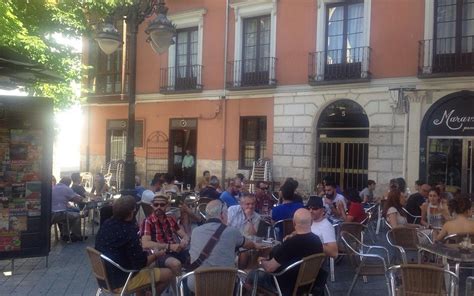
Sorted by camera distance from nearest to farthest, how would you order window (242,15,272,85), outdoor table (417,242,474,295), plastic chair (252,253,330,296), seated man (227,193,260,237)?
plastic chair (252,253,330,296) → outdoor table (417,242,474,295) → seated man (227,193,260,237) → window (242,15,272,85)

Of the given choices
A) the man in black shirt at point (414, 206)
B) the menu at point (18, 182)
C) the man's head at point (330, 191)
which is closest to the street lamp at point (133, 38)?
the menu at point (18, 182)

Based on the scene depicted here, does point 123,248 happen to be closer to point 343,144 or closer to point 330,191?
point 330,191

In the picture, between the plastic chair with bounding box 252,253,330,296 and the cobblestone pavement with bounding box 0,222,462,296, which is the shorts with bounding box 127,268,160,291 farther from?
the cobblestone pavement with bounding box 0,222,462,296

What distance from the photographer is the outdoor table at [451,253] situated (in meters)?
5.29

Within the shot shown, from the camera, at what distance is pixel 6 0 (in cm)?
1020

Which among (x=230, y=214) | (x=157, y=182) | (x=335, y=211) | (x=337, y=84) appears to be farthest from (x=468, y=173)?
(x=230, y=214)

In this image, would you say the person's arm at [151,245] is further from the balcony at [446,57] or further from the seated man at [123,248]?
the balcony at [446,57]

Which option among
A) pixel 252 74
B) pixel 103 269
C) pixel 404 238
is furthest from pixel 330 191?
pixel 252 74

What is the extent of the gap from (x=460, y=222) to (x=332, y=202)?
9.05 ft

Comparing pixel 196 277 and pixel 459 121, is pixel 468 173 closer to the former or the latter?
pixel 459 121

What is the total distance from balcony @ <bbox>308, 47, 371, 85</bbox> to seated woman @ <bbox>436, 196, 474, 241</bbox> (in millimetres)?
→ 9588

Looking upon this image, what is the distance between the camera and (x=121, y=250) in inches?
198

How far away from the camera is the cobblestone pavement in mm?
6430

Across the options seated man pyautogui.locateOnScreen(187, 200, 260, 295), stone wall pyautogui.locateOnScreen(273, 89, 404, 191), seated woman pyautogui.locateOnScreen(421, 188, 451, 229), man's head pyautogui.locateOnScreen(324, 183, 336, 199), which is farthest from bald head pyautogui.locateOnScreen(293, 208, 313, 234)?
stone wall pyautogui.locateOnScreen(273, 89, 404, 191)
